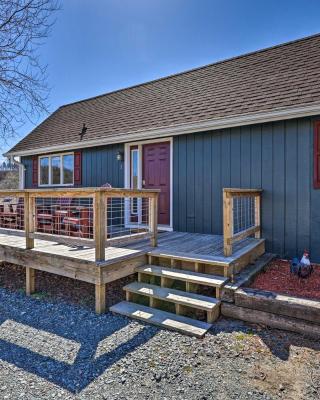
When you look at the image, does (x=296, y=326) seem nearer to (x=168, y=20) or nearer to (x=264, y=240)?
(x=264, y=240)

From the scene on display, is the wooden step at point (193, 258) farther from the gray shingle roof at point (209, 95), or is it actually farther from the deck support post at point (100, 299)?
the gray shingle roof at point (209, 95)

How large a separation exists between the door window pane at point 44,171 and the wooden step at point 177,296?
6200 mm

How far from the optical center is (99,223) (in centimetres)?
347

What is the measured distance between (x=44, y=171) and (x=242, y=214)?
6344 millimetres

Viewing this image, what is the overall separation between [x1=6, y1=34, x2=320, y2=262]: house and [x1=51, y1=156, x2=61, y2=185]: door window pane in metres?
0.04

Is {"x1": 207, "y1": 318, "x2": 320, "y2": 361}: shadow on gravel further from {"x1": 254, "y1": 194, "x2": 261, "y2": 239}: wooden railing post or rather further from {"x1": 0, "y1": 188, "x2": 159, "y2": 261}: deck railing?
{"x1": 254, "y1": 194, "x2": 261, "y2": 239}: wooden railing post

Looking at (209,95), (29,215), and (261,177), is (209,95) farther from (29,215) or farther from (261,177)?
(29,215)

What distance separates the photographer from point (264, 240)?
498 centimetres

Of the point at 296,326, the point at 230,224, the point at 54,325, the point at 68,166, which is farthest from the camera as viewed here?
the point at 68,166

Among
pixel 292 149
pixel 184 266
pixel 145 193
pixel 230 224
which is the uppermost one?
pixel 292 149

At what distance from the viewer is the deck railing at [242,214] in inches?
145

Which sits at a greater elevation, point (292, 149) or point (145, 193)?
point (292, 149)

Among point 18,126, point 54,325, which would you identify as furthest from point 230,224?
point 18,126

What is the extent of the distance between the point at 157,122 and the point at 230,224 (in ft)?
11.3
